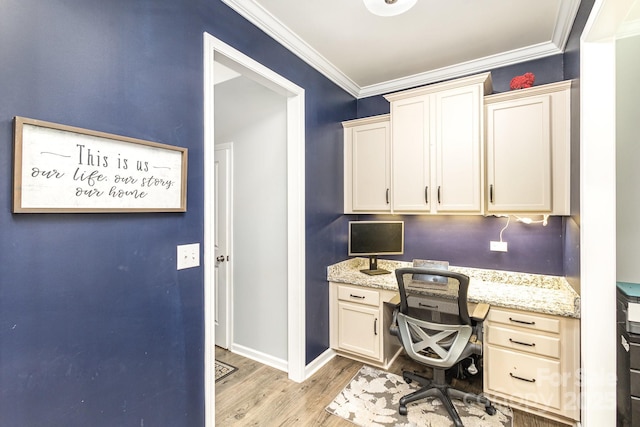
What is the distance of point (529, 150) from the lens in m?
2.22

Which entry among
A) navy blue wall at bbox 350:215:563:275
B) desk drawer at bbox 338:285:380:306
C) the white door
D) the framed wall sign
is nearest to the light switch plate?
the framed wall sign

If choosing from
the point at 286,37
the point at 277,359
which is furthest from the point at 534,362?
the point at 286,37

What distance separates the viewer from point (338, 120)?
2.99m

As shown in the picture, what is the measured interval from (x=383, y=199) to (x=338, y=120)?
0.93 metres

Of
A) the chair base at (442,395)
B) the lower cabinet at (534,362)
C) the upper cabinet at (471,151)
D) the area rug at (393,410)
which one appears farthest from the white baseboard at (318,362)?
the upper cabinet at (471,151)

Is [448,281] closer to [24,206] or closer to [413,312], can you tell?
[413,312]

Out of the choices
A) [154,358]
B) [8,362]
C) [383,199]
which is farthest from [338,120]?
[8,362]

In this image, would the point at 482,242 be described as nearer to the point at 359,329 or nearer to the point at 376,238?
the point at 376,238

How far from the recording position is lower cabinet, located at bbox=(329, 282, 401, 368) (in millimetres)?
2564

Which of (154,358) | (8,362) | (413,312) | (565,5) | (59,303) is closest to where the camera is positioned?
(8,362)

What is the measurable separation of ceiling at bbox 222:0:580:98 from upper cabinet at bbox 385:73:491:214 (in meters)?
0.29

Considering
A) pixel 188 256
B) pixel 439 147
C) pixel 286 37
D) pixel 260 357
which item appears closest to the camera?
pixel 188 256

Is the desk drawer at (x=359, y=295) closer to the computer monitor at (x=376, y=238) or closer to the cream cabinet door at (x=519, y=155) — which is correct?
the computer monitor at (x=376, y=238)

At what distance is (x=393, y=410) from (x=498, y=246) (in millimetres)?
1617
